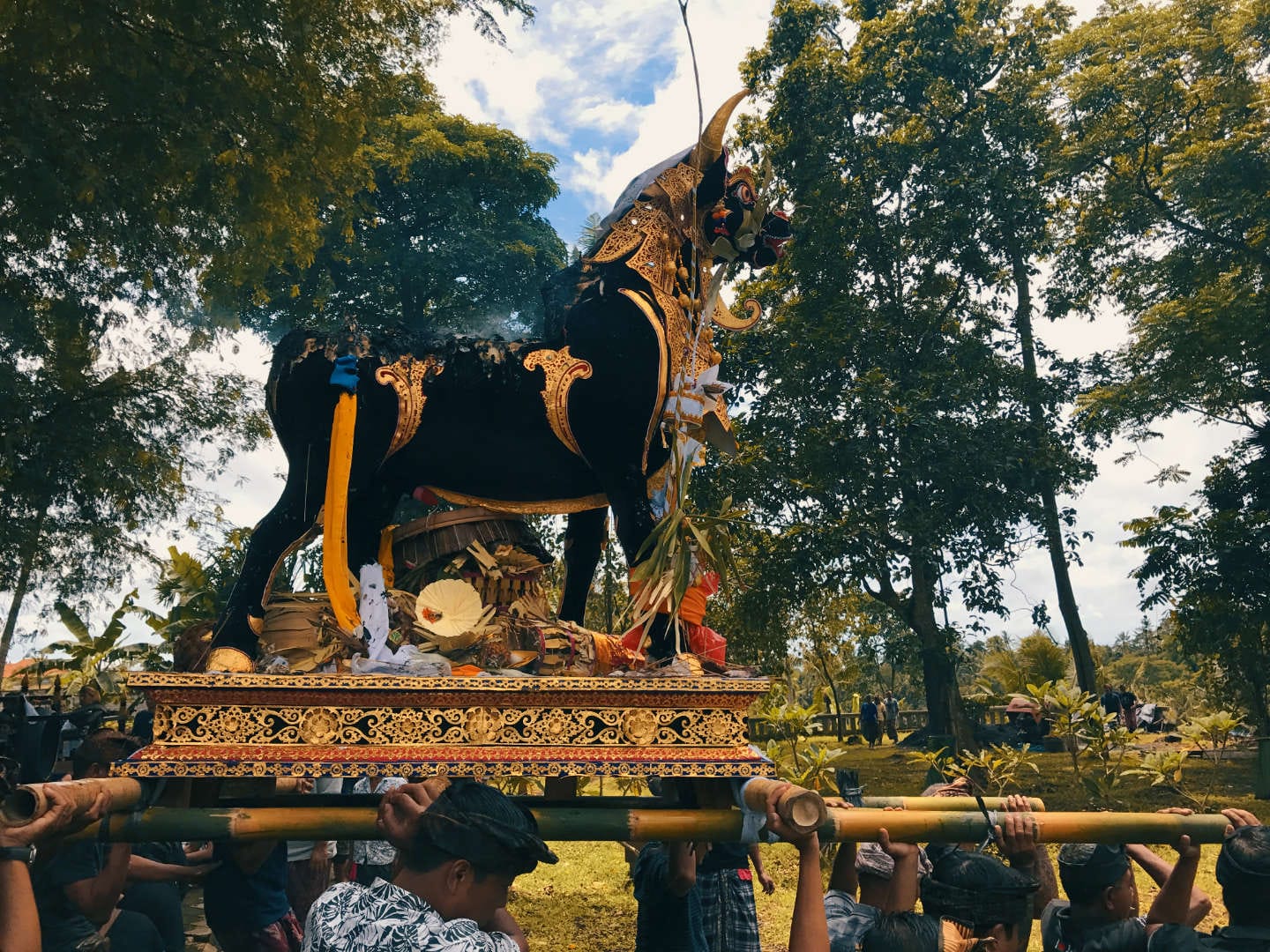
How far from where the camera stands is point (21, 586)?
12844mm

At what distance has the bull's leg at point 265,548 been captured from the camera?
358 cm

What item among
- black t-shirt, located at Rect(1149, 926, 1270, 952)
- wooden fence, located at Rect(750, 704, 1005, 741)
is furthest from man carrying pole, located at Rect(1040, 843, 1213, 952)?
wooden fence, located at Rect(750, 704, 1005, 741)

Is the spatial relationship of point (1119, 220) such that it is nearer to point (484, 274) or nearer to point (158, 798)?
point (484, 274)

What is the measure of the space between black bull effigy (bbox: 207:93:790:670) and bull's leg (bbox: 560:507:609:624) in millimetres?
281

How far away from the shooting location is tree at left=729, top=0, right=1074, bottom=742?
1465 cm

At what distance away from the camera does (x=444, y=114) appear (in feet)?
63.6

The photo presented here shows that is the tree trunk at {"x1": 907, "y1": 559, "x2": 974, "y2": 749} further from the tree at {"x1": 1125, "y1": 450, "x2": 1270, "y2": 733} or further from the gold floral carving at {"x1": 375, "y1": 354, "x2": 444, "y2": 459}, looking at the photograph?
the gold floral carving at {"x1": 375, "y1": 354, "x2": 444, "y2": 459}

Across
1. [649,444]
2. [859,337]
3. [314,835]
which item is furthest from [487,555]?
[859,337]

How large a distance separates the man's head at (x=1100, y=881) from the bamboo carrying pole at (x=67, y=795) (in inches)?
115

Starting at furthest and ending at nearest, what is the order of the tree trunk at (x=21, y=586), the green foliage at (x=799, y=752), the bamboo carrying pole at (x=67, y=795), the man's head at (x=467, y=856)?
the tree trunk at (x=21, y=586)
the green foliage at (x=799, y=752)
the bamboo carrying pole at (x=67, y=795)
the man's head at (x=467, y=856)

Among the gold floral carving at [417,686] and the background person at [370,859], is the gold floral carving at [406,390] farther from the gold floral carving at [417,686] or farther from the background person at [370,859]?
the background person at [370,859]

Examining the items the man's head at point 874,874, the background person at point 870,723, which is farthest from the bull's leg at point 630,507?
the background person at point 870,723

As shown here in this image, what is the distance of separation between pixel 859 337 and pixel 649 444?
12.2 metres

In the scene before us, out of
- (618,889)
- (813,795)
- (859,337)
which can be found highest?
(859,337)
